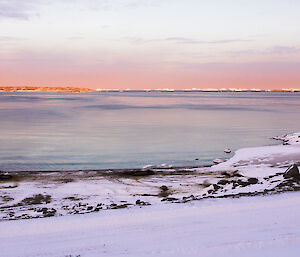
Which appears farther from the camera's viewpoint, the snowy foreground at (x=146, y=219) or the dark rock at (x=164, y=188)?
the dark rock at (x=164, y=188)

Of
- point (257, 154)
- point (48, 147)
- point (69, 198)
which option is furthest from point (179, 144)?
point (69, 198)

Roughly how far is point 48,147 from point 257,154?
19497 mm

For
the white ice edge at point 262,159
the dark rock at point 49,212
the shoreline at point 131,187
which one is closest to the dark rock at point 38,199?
the shoreline at point 131,187

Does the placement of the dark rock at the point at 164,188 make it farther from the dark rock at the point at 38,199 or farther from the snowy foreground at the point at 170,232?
the dark rock at the point at 38,199

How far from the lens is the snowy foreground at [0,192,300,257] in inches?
331

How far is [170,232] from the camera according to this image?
31.8 feet

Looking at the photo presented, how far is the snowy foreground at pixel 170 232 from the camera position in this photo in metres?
8.41

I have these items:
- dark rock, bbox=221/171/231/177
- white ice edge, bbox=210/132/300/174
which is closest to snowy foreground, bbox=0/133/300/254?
dark rock, bbox=221/171/231/177

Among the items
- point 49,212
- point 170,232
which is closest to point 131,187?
point 49,212

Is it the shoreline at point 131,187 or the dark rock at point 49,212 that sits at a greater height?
the dark rock at point 49,212

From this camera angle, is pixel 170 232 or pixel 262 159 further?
pixel 262 159

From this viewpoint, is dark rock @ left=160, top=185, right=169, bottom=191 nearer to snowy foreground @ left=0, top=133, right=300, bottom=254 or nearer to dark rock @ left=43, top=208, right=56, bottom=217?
snowy foreground @ left=0, top=133, right=300, bottom=254

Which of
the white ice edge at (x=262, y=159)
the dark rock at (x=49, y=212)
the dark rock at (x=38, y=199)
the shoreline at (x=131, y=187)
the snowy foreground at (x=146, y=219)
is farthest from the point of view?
the white ice edge at (x=262, y=159)

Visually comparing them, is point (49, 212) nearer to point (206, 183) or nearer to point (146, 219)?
point (146, 219)
